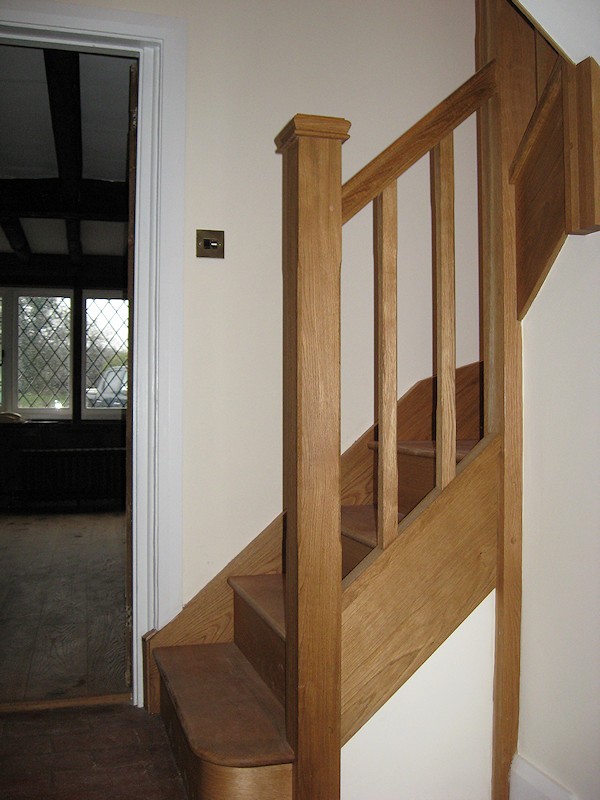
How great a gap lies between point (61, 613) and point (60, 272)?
4.76 metres

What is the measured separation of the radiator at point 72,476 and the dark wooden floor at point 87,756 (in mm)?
4874

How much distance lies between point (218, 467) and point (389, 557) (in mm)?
910

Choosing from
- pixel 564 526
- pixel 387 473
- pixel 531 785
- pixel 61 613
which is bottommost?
pixel 61 613

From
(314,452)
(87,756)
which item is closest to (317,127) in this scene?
(314,452)

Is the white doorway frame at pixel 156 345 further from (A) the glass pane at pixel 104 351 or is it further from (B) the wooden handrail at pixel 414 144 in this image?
(A) the glass pane at pixel 104 351

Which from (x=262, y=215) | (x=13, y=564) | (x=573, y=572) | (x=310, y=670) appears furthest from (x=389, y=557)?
(x=13, y=564)

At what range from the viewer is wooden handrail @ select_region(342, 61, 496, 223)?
1.60 metres

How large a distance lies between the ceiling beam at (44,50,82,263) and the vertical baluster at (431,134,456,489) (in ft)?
6.79

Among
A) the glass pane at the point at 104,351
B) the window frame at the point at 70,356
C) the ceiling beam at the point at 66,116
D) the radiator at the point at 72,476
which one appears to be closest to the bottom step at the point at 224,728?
the ceiling beam at the point at 66,116

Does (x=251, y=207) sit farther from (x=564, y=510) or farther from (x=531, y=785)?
(x=531, y=785)

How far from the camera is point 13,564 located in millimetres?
4531

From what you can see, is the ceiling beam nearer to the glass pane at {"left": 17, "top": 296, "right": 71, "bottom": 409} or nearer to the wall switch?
the wall switch

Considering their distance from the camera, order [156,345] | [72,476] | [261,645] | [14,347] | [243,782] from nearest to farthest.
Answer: [243,782] → [261,645] → [156,345] → [72,476] → [14,347]

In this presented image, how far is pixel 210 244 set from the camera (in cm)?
238
